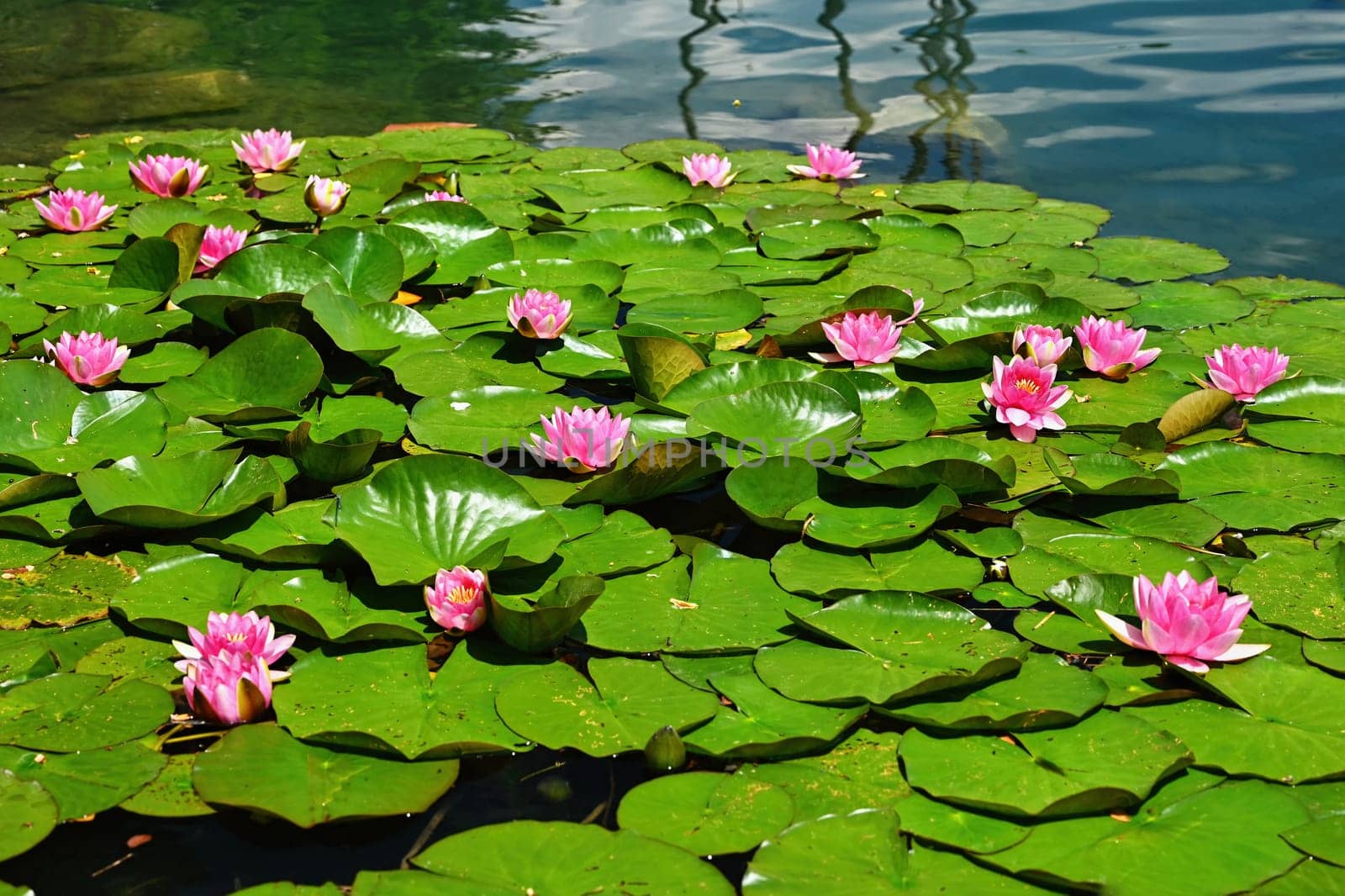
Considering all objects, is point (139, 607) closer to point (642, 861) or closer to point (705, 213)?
point (642, 861)

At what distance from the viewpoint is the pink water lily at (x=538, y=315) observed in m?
2.64

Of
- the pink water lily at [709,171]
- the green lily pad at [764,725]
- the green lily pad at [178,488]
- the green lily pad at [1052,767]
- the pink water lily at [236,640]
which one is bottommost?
the green lily pad at [1052,767]

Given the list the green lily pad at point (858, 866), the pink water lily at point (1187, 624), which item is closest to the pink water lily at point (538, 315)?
the pink water lily at point (1187, 624)

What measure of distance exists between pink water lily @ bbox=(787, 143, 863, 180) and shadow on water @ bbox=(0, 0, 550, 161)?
1514 mm

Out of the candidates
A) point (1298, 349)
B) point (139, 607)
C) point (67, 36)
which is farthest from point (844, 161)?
point (67, 36)

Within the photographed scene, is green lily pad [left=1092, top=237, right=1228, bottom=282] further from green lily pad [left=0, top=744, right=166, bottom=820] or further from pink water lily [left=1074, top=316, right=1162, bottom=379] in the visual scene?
green lily pad [left=0, top=744, right=166, bottom=820]

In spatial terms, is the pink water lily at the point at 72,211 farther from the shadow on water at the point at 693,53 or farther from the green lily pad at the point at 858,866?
the green lily pad at the point at 858,866

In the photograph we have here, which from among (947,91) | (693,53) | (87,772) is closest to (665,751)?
(87,772)

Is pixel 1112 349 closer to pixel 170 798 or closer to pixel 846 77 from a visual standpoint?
pixel 170 798

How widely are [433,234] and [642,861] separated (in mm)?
2359

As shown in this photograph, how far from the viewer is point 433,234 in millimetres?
3266

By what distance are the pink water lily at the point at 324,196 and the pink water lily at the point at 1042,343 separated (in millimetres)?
2153

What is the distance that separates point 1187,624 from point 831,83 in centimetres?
462

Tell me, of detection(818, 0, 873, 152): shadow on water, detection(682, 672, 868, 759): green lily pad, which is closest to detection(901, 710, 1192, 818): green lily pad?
detection(682, 672, 868, 759): green lily pad
